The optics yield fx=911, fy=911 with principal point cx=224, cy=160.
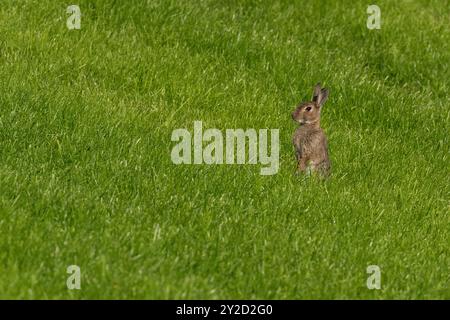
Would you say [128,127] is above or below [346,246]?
above

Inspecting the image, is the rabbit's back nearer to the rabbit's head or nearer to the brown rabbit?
the brown rabbit

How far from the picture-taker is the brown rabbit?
918 cm

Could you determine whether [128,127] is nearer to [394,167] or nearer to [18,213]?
[18,213]

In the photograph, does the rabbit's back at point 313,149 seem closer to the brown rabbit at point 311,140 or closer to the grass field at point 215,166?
the brown rabbit at point 311,140

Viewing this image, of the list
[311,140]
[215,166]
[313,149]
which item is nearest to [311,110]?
[311,140]

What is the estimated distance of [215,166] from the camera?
9031 millimetres

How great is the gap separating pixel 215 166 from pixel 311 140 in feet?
3.38

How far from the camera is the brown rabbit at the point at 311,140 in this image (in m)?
9.18

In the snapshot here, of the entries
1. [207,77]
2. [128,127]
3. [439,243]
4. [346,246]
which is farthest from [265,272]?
[207,77]

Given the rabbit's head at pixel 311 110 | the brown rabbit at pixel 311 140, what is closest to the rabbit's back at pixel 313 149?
the brown rabbit at pixel 311 140

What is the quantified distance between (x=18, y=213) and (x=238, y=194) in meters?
2.15

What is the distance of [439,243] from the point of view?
8586mm

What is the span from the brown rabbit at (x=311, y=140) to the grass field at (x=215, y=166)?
0.19m

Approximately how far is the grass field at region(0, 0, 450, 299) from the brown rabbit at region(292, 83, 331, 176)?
194mm
